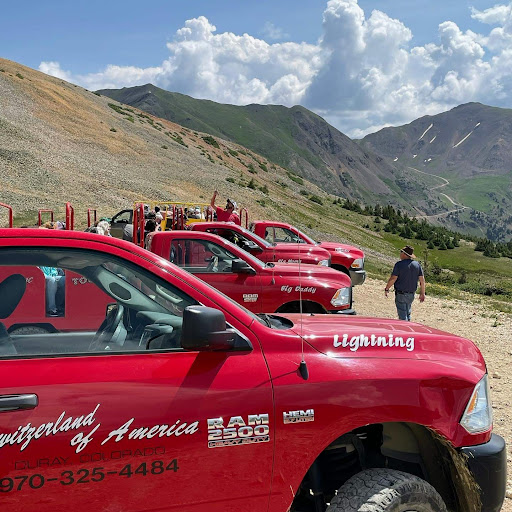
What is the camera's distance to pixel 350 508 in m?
2.53

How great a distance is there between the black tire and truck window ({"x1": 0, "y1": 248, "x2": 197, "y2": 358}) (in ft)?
3.78

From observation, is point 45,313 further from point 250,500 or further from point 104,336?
point 250,500

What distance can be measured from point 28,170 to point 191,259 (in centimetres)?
2556

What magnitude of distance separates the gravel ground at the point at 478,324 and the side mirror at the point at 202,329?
3.25m

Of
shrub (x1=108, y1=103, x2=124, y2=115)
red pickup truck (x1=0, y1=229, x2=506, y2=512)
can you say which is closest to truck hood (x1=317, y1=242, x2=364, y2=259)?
red pickup truck (x1=0, y1=229, x2=506, y2=512)

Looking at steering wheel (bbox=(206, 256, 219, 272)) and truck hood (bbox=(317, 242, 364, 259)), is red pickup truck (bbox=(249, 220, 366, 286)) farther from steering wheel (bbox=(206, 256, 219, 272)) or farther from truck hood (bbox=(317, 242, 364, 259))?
steering wheel (bbox=(206, 256, 219, 272))

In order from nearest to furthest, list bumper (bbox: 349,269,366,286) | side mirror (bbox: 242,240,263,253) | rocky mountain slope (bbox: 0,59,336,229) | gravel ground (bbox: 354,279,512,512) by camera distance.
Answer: gravel ground (bbox: 354,279,512,512), side mirror (bbox: 242,240,263,253), bumper (bbox: 349,269,366,286), rocky mountain slope (bbox: 0,59,336,229)

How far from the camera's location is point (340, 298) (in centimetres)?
726

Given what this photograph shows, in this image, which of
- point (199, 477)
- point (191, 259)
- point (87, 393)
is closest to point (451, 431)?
point (199, 477)

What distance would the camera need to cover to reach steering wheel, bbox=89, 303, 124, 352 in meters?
2.54

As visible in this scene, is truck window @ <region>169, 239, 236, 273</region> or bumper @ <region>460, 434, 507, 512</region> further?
truck window @ <region>169, 239, 236, 273</region>

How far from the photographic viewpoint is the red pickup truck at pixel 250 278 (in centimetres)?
718

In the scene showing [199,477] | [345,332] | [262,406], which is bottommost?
[199,477]

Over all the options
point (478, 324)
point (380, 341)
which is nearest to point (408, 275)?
point (478, 324)
